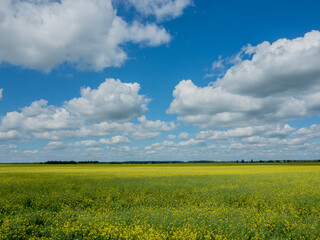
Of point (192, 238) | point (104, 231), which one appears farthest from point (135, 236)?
point (192, 238)

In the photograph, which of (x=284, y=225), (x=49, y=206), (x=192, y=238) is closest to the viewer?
(x=192, y=238)

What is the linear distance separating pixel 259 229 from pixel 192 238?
3.26 m

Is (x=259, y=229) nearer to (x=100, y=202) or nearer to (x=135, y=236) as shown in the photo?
(x=135, y=236)

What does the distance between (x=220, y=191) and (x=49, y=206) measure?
39.4 feet

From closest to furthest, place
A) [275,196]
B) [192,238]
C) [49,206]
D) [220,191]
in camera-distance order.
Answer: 1. [192,238]
2. [49,206]
3. [275,196]
4. [220,191]

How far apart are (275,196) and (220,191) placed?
149 inches

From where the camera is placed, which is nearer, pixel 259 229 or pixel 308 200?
pixel 259 229

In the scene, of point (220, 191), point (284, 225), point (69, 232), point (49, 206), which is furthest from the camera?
point (220, 191)

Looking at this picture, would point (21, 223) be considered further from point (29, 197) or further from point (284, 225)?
point (284, 225)

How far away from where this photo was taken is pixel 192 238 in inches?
305

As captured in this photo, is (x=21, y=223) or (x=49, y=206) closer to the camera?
(x=21, y=223)

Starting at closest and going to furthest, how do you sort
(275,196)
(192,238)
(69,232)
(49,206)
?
(192,238) → (69,232) → (49,206) → (275,196)

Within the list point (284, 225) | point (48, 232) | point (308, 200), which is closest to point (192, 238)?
point (284, 225)

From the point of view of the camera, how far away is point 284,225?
969cm
